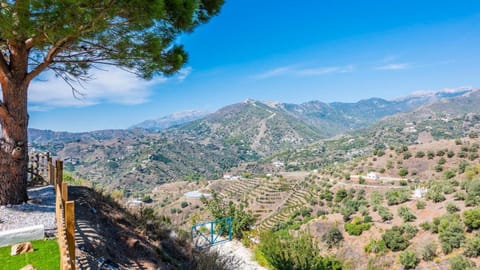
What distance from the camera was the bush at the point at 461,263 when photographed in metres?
15.0

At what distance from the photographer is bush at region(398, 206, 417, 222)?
24.6 meters

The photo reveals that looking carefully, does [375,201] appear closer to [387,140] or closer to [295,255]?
[295,255]

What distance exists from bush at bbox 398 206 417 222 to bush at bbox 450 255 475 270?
30.1 ft

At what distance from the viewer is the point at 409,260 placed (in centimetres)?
1752

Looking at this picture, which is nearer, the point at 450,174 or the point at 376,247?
the point at 376,247

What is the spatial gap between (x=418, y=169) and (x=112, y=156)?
110m

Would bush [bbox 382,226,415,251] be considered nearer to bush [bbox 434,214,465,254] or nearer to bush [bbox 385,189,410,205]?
bush [bbox 434,214,465,254]

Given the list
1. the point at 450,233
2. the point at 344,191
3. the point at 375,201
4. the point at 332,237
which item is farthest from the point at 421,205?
the point at 344,191

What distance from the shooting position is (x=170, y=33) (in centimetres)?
575

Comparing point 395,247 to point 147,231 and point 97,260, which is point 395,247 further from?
point 97,260

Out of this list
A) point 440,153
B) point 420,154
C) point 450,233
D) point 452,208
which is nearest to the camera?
point 450,233

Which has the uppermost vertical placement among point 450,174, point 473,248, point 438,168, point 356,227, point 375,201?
point 450,174

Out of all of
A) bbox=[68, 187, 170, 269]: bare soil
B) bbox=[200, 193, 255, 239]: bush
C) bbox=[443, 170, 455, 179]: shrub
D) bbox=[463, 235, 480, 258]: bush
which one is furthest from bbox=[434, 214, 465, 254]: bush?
bbox=[68, 187, 170, 269]: bare soil

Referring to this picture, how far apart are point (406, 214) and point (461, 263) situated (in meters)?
10.3
